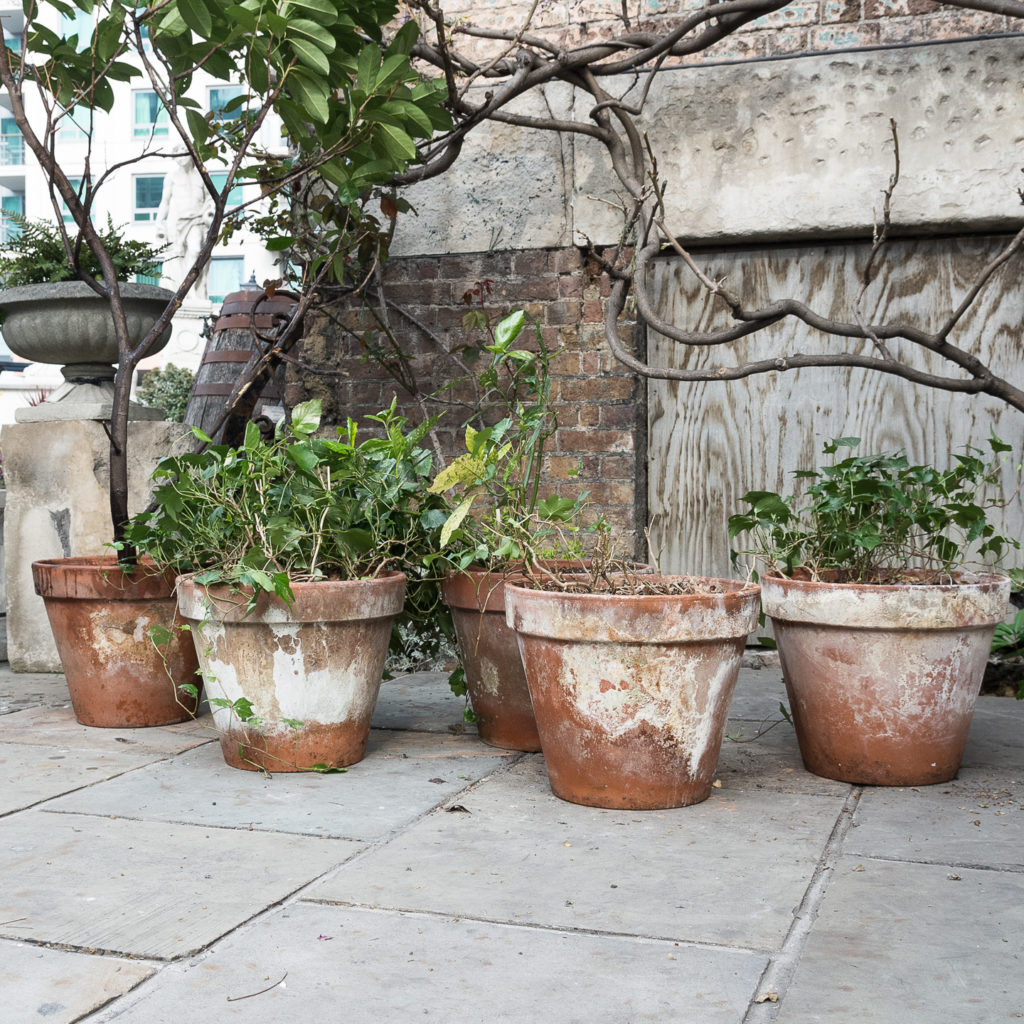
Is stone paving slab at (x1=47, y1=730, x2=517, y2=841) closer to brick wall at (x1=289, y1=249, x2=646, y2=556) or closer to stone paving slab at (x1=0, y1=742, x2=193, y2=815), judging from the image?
stone paving slab at (x1=0, y1=742, x2=193, y2=815)

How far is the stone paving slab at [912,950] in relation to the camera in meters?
1.61

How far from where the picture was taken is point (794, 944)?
1824mm

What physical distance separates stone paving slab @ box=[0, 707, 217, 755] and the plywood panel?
187 centimetres

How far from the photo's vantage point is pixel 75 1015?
61.7 inches

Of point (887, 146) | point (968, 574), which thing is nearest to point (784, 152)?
point (887, 146)

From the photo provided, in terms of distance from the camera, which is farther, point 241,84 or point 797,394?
point 797,394

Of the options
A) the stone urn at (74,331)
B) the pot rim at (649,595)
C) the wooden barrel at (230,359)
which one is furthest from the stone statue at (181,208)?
the pot rim at (649,595)

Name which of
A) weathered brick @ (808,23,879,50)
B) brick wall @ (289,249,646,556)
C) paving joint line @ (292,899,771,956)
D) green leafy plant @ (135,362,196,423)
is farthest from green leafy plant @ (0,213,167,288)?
green leafy plant @ (135,362,196,423)

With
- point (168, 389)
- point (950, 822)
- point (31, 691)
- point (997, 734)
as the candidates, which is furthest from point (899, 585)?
point (168, 389)

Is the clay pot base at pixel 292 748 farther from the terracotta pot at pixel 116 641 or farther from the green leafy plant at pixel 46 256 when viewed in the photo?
the green leafy plant at pixel 46 256

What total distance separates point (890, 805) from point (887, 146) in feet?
7.79

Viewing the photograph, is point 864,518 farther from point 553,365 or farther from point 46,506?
point 46,506

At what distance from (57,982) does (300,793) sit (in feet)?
3.39

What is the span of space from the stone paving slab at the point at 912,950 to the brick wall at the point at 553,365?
2.22 metres
